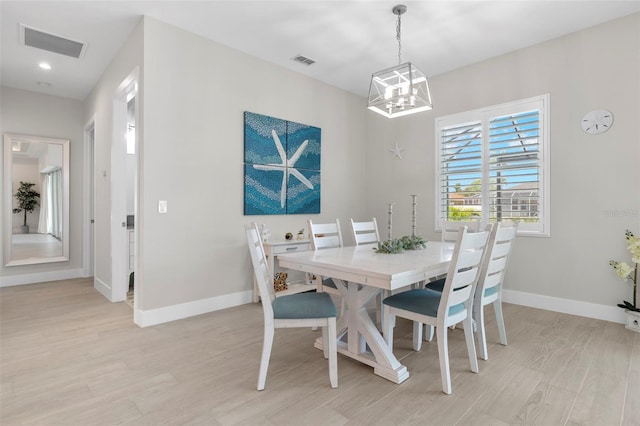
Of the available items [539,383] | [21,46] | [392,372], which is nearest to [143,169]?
[21,46]

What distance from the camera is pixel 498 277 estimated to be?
2.58 metres

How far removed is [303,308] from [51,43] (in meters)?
4.04

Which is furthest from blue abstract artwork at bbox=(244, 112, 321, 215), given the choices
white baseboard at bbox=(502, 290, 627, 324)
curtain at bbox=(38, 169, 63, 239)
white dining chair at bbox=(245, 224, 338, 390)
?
curtain at bbox=(38, 169, 63, 239)

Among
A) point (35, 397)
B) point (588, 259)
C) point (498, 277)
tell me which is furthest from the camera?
point (588, 259)

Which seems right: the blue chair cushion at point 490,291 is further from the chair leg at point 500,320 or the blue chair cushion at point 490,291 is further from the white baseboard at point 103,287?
the white baseboard at point 103,287

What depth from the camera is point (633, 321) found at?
2.99 m

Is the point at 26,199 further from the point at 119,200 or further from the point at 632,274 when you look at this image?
the point at 632,274

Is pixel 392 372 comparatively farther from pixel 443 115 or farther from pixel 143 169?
pixel 443 115

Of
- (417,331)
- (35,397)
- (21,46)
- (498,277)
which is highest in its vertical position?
(21,46)

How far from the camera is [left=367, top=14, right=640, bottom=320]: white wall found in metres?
3.20

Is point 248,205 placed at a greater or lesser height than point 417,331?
greater

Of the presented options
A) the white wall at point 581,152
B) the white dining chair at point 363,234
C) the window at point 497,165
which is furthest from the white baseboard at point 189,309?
the white wall at point 581,152

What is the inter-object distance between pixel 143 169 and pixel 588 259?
4.52 metres

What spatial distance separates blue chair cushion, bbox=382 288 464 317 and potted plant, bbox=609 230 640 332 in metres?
1.97
